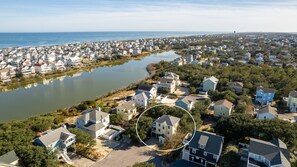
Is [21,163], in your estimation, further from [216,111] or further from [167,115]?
[216,111]

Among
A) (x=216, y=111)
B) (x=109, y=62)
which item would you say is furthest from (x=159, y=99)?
(x=109, y=62)

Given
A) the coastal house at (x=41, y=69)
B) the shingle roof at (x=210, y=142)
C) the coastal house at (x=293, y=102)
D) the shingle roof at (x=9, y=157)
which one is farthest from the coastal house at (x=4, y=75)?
the coastal house at (x=293, y=102)

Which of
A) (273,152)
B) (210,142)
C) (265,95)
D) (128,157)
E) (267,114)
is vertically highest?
(273,152)

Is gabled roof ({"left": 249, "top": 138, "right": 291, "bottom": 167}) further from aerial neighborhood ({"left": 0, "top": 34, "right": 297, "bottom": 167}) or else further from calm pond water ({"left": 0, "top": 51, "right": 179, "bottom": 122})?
calm pond water ({"left": 0, "top": 51, "right": 179, "bottom": 122})

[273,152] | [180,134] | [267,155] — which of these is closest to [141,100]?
[180,134]

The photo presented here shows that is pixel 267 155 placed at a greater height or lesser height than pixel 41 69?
greater

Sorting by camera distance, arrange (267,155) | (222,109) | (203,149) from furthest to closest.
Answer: (222,109) → (203,149) → (267,155)

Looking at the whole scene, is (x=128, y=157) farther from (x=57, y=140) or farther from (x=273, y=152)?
(x=273, y=152)

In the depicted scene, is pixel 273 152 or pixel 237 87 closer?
pixel 273 152
